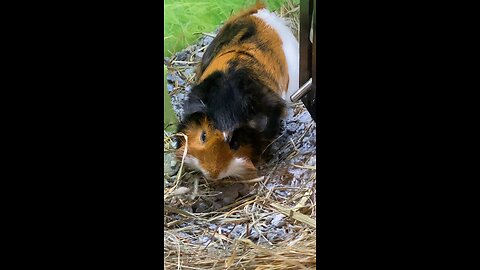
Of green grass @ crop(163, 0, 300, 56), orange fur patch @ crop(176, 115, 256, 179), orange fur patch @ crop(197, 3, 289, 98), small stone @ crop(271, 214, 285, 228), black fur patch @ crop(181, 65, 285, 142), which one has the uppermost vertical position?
green grass @ crop(163, 0, 300, 56)

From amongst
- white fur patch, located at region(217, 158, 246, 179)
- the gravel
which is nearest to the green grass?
the gravel

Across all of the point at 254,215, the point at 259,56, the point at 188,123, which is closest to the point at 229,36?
the point at 259,56

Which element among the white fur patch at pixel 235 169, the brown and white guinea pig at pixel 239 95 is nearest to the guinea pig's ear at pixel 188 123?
the brown and white guinea pig at pixel 239 95

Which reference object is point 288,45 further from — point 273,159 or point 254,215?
point 254,215

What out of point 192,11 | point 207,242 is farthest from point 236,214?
point 192,11

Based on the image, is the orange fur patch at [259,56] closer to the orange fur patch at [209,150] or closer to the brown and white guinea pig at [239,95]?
the brown and white guinea pig at [239,95]

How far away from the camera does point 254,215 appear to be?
1.80m

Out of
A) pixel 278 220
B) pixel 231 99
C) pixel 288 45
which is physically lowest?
pixel 278 220

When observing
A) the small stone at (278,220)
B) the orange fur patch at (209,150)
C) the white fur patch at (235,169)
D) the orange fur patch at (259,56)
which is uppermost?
the orange fur patch at (259,56)

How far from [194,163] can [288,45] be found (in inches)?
13.1

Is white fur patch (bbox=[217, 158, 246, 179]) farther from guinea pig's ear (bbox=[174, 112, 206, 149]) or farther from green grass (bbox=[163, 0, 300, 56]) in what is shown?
green grass (bbox=[163, 0, 300, 56])

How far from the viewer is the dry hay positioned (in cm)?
179

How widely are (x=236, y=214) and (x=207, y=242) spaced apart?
0.28 ft

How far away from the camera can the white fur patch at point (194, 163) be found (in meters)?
1.79
